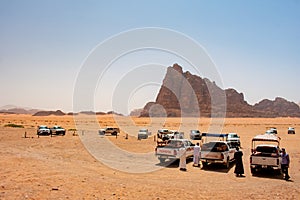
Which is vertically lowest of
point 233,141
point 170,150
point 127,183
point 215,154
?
point 127,183

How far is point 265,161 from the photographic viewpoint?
1525 cm

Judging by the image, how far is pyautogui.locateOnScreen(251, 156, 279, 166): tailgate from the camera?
15.2m

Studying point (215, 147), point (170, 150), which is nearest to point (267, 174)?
point (215, 147)

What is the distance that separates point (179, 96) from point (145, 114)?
24.1 m

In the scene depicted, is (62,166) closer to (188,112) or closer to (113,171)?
(113,171)

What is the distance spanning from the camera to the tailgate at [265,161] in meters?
15.2

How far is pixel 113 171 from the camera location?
14836mm

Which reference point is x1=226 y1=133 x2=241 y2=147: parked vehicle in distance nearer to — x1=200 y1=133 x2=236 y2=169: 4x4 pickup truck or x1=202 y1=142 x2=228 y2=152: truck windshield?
x1=202 y1=142 x2=228 y2=152: truck windshield

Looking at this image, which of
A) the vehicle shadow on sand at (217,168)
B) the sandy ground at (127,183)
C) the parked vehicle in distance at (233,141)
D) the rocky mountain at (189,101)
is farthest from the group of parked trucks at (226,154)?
Result: the rocky mountain at (189,101)

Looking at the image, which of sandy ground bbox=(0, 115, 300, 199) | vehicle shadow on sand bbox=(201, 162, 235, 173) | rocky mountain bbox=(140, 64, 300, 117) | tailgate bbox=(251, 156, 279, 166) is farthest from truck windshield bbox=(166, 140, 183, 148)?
rocky mountain bbox=(140, 64, 300, 117)

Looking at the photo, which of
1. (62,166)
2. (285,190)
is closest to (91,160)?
(62,166)

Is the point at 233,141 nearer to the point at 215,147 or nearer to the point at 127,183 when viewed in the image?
the point at 215,147

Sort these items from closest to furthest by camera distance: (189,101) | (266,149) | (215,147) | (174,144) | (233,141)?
(266,149), (215,147), (174,144), (233,141), (189,101)

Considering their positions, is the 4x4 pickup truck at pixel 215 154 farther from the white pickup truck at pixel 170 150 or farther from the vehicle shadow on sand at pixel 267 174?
the vehicle shadow on sand at pixel 267 174
